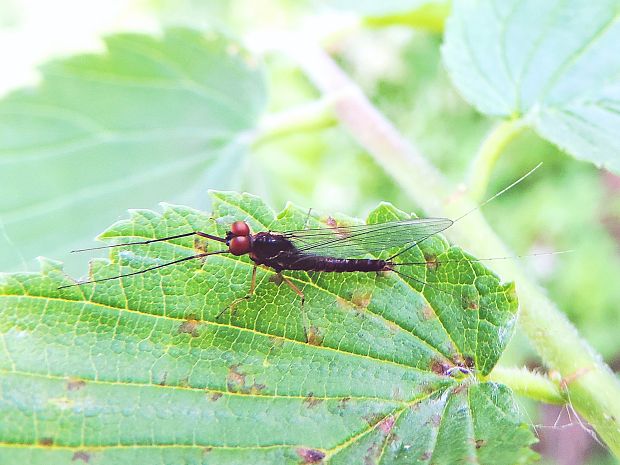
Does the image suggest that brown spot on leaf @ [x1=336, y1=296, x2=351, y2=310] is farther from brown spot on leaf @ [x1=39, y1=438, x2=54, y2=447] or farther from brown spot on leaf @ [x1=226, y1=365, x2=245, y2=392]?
brown spot on leaf @ [x1=39, y1=438, x2=54, y2=447]

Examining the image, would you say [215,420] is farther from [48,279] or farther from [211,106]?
[211,106]

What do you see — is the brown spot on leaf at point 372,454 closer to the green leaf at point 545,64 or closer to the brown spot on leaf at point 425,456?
the brown spot on leaf at point 425,456

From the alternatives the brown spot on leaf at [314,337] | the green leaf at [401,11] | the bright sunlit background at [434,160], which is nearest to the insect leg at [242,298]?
the brown spot on leaf at [314,337]

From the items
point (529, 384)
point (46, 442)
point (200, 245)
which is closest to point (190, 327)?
point (200, 245)

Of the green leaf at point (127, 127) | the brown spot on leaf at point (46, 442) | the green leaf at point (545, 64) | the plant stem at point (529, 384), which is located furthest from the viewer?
the green leaf at point (127, 127)

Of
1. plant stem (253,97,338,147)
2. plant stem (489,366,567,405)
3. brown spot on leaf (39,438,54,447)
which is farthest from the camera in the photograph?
plant stem (253,97,338,147)

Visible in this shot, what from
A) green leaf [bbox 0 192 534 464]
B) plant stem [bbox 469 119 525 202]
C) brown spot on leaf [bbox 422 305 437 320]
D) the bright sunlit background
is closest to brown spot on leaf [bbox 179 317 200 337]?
green leaf [bbox 0 192 534 464]

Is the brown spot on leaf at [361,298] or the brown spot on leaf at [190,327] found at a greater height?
the brown spot on leaf at [190,327]
